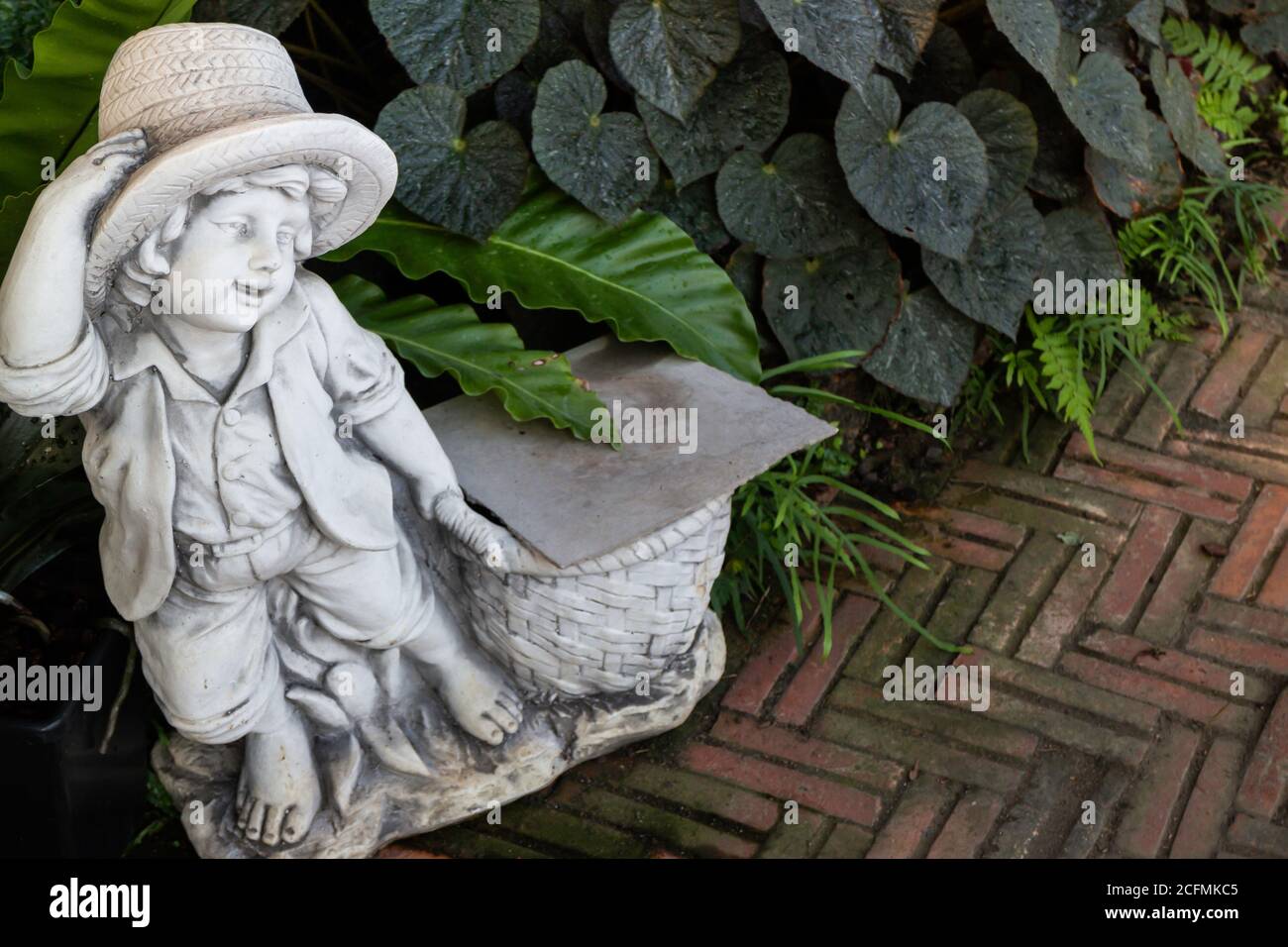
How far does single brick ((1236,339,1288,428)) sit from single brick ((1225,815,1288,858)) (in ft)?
4.10

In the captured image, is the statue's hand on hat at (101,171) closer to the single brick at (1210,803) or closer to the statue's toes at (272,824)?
the statue's toes at (272,824)

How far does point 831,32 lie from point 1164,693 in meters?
1.57

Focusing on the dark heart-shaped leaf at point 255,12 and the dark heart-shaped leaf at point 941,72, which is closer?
the dark heart-shaped leaf at point 255,12

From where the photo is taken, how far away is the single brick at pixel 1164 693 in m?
3.06

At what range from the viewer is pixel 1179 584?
3.36 metres

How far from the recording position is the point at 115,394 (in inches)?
86.6

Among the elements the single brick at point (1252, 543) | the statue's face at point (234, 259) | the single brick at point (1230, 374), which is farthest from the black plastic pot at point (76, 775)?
the single brick at point (1230, 374)

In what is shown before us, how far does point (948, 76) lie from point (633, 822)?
1921 mm

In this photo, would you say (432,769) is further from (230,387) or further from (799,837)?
(230,387)

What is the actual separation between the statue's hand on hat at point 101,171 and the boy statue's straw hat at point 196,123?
0.06 ft

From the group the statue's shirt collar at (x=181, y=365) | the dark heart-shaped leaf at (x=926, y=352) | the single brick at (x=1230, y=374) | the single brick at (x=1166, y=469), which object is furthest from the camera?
the single brick at (x=1230, y=374)

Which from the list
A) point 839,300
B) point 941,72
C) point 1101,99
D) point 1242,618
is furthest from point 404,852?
point 1101,99

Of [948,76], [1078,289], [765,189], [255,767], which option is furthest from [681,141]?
[255,767]

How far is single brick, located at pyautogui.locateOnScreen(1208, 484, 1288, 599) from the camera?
11.0ft
